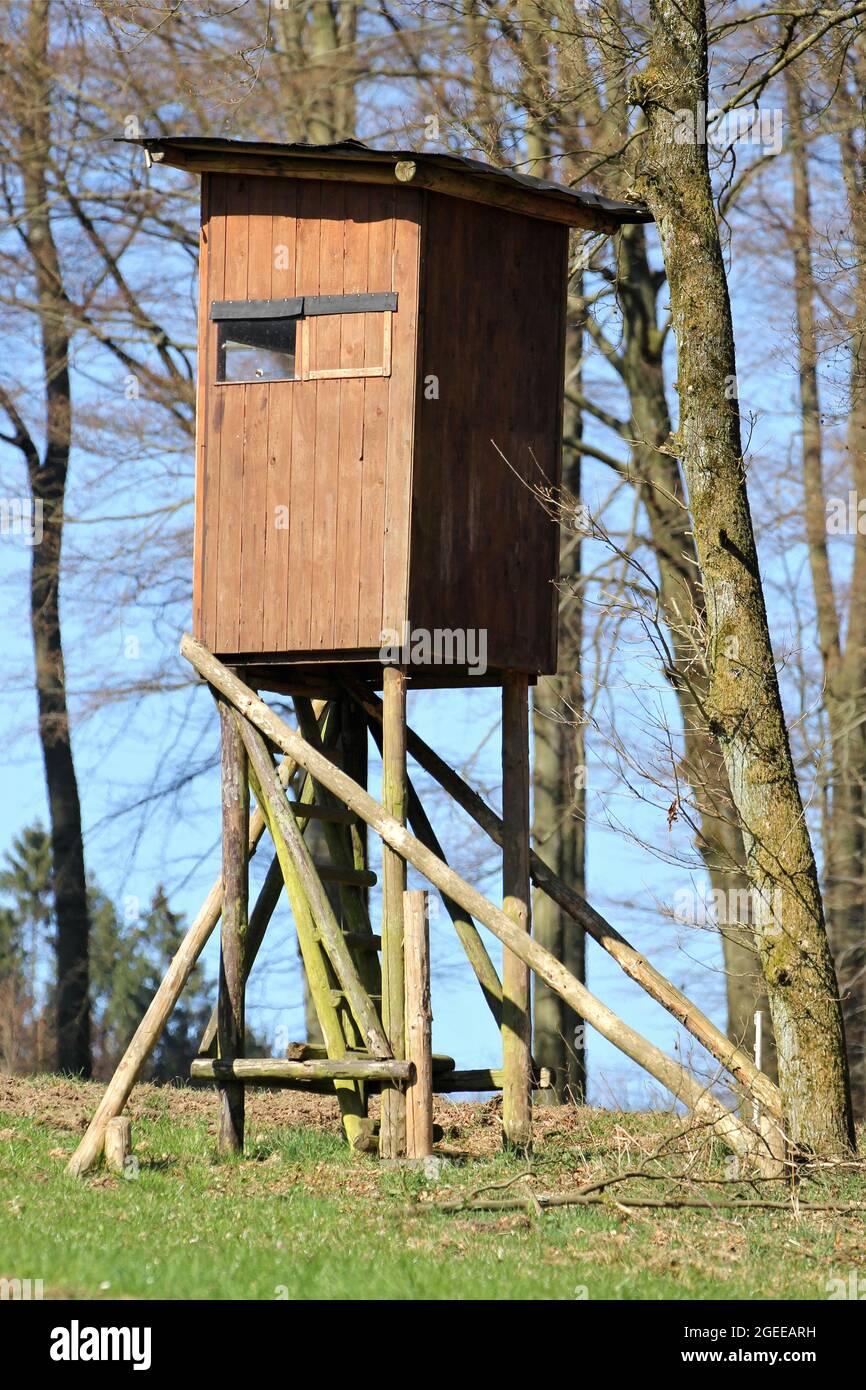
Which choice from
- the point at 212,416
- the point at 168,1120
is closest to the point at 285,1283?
the point at 168,1120

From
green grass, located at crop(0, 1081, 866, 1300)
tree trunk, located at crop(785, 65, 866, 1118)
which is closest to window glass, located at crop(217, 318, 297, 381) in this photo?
green grass, located at crop(0, 1081, 866, 1300)

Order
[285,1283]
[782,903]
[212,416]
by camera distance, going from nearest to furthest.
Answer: [285,1283]
[782,903]
[212,416]

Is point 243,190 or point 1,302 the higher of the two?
point 1,302

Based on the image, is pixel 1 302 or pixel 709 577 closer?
pixel 709 577

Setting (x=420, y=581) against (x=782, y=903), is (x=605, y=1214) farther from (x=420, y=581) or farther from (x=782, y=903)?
(x=420, y=581)

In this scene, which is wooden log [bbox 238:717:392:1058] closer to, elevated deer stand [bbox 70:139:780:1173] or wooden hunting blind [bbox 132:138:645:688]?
elevated deer stand [bbox 70:139:780:1173]

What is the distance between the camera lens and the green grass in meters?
7.72

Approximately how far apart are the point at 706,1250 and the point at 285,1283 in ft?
7.32

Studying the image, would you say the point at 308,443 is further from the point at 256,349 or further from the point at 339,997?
the point at 339,997

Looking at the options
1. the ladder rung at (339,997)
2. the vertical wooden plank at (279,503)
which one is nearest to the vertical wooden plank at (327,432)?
the vertical wooden plank at (279,503)

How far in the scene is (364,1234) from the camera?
9070mm

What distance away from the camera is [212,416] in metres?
12.9
